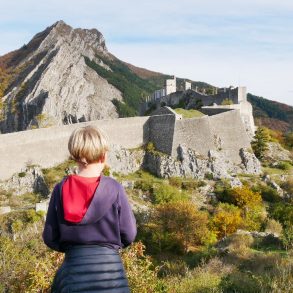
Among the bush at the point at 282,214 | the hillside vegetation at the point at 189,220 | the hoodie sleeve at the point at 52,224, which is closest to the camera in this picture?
the hoodie sleeve at the point at 52,224

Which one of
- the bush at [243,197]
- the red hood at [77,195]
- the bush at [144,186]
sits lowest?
the bush at [243,197]

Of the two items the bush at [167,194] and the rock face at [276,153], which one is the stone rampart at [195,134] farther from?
the rock face at [276,153]

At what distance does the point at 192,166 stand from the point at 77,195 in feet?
105

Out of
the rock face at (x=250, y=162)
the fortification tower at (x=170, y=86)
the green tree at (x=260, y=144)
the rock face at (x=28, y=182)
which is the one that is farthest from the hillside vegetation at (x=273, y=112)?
the rock face at (x=28, y=182)

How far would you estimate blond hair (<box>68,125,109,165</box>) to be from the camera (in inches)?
135

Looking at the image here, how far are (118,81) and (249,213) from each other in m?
66.0

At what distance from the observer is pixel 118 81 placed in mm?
93438

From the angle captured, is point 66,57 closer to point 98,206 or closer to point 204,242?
point 204,242

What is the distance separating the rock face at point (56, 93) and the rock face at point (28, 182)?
25.6 metres

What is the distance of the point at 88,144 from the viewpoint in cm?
342

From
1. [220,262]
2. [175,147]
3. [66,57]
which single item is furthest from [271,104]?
[220,262]

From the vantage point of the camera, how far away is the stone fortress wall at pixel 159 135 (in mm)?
32531

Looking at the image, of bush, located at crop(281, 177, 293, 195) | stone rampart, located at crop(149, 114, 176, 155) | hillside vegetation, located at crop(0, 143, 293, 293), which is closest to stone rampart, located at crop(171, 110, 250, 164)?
stone rampart, located at crop(149, 114, 176, 155)

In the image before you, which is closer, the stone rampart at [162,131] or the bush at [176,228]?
the bush at [176,228]
